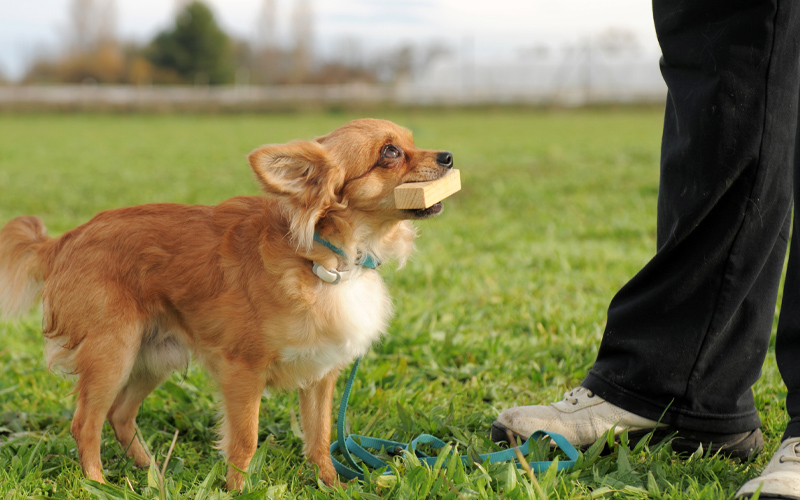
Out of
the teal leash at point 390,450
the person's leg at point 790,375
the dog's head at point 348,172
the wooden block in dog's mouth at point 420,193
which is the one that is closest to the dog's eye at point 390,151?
the dog's head at point 348,172

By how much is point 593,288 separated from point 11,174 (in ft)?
35.9

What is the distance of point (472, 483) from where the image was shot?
219cm

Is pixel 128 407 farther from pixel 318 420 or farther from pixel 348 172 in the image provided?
pixel 348 172

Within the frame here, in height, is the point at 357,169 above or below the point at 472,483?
above

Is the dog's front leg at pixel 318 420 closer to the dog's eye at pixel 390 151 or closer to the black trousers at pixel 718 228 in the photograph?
the dog's eye at pixel 390 151

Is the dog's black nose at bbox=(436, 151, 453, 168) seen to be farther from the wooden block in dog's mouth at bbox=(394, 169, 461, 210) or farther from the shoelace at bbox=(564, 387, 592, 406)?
the shoelace at bbox=(564, 387, 592, 406)

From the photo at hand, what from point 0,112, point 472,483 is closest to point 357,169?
point 472,483

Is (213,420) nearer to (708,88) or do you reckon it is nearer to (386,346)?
(386,346)

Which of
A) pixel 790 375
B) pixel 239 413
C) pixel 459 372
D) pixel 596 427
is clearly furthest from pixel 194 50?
→ pixel 790 375

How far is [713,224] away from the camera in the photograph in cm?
235

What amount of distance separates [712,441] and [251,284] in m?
1.72

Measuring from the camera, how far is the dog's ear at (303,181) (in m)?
2.41

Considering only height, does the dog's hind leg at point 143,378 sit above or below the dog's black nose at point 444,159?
below

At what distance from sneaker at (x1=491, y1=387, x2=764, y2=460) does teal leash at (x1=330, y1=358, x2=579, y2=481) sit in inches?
2.7
